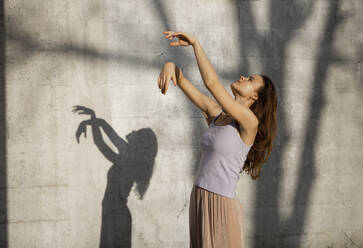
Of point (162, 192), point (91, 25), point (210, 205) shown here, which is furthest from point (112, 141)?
point (210, 205)

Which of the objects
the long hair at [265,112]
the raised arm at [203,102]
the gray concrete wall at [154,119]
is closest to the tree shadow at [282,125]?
the gray concrete wall at [154,119]

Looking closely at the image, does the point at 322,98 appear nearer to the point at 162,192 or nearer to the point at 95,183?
the point at 162,192

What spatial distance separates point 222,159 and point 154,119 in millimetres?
1535

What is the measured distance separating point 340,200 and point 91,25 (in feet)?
10.7

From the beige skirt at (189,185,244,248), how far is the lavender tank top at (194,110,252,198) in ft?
0.16

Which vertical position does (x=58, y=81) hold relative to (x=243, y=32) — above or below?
below

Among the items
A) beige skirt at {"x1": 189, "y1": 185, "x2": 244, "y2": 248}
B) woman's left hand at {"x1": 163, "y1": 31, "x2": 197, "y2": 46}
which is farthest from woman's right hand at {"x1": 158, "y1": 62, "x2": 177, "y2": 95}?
beige skirt at {"x1": 189, "y1": 185, "x2": 244, "y2": 248}

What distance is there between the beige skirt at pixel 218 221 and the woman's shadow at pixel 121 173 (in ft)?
4.69

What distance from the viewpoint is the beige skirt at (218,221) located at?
198cm

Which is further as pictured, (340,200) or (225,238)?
(340,200)

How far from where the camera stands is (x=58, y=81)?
3262 millimetres

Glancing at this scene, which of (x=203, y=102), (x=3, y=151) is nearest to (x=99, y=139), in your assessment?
(x=3, y=151)

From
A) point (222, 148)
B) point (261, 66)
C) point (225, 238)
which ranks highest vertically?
point (261, 66)

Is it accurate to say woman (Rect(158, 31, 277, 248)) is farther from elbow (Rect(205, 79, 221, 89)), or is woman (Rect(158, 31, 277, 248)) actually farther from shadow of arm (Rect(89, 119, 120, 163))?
shadow of arm (Rect(89, 119, 120, 163))
